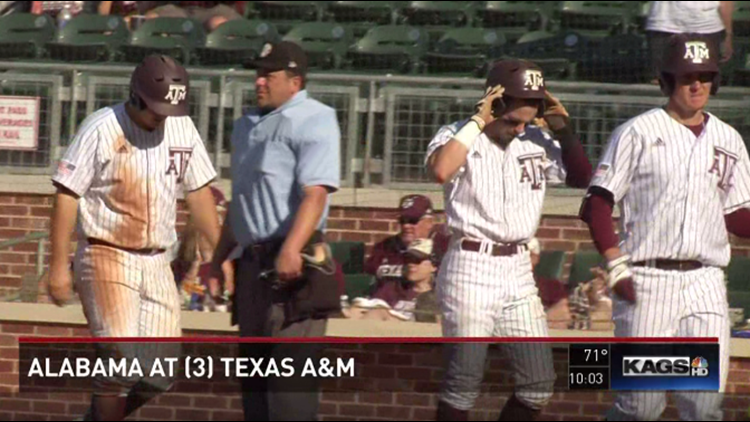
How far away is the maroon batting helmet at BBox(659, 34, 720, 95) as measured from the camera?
6051 millimetres

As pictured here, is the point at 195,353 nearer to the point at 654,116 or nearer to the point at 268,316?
the point at 268,316

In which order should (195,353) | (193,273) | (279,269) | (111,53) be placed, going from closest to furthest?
(279,269), (195,353), (193,273), (111,53)

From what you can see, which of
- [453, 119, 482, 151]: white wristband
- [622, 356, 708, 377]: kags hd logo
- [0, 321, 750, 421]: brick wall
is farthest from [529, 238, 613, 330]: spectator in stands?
[453, 119, 482, 151]: white wristband

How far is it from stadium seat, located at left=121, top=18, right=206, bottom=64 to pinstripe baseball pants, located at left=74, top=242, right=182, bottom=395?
493 cm

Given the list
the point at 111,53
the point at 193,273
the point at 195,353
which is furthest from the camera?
the point at 111,53

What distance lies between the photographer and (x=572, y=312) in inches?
309

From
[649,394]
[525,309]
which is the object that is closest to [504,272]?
[525,309]

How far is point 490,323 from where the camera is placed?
6.24 m

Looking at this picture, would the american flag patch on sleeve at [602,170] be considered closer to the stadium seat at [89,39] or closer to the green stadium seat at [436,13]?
the stadium seat at [89,39]

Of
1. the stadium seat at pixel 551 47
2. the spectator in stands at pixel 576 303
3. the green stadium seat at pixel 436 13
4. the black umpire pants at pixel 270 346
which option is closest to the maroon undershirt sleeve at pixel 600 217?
the black umpire pants at pixel 270 346

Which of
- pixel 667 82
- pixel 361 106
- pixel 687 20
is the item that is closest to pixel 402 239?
pixel 361 106

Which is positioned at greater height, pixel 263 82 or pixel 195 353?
pixel 263 82

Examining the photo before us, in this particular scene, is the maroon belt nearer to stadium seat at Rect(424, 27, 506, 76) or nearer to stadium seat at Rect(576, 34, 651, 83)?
stadium seat at Rect(576, 34, 651, 83)

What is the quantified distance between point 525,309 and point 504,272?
0.17 m
